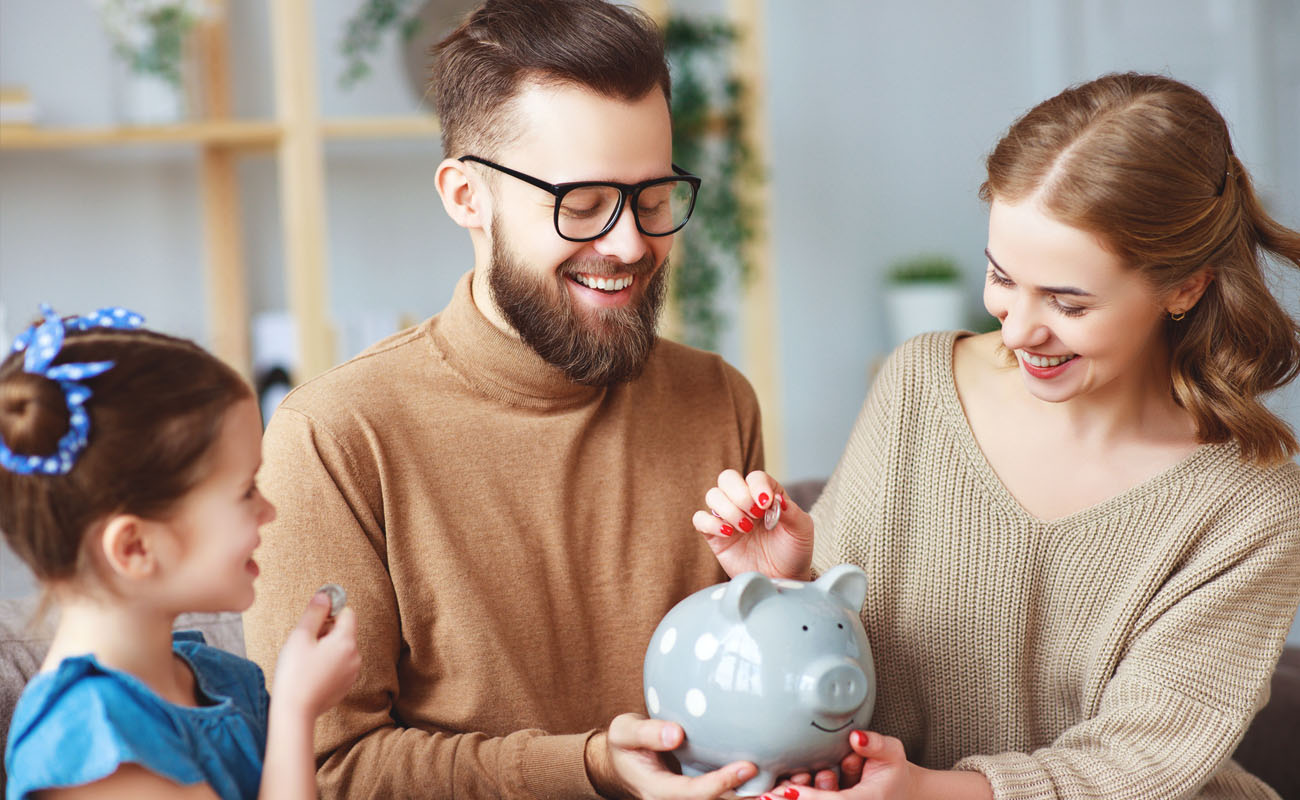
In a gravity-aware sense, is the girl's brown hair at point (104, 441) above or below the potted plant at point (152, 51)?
below

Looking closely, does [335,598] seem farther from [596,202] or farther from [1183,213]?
[1183,213]

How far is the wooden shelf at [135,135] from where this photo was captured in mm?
Answer: 3072

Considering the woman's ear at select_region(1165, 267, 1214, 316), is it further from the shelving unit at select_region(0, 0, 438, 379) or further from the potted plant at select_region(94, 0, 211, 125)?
the potted plant at select_region(94, 0, 211, 125)

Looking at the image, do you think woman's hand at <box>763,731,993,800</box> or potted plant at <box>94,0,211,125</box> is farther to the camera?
potted plant at <box>94,0,211,125</box>

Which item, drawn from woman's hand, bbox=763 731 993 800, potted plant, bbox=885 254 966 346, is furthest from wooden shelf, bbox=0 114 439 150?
woman's hand, bbox=763 731 993 800

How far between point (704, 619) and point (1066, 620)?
0.57 meters

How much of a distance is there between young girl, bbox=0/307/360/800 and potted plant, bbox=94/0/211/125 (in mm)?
2322

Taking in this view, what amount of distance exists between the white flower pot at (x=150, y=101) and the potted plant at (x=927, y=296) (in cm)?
225

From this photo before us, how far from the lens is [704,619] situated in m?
1.18

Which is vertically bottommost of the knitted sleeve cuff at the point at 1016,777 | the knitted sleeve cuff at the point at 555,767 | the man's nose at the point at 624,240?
the knitted sleeve cuff at the point at 1016,777

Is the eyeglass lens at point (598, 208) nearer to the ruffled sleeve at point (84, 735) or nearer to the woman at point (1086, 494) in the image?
the woman at point (1086, 494)

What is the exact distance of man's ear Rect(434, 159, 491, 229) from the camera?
148 cm

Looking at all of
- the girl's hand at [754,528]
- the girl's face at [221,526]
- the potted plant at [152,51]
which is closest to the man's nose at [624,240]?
the girl's hand at [754,528]

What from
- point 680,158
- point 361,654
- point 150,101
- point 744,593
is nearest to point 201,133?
point 150,101
